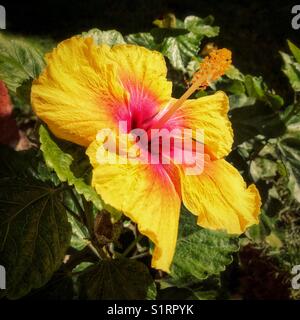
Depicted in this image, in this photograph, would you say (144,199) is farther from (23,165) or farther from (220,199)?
(23,165)

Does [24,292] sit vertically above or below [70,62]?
below

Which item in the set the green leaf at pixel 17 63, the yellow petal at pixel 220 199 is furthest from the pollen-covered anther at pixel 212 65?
the green leaf at pixel 17 63

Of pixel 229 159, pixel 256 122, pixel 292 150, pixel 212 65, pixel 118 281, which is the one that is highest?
pixel 212 65

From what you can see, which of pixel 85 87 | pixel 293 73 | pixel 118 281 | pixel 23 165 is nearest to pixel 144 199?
pixel 85 87

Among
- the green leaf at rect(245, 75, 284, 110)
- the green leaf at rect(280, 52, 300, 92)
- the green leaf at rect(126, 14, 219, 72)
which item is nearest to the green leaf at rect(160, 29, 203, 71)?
the green leaf at rect(126, 14, 219, 72)

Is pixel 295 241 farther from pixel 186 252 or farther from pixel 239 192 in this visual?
pixel 239 192

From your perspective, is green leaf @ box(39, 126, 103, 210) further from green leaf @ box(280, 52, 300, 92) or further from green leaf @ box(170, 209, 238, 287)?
green leaf @ box(280, 52, 300, 92)
